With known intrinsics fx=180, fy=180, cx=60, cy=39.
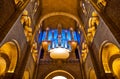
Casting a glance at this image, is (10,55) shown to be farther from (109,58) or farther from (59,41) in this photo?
(109,58)

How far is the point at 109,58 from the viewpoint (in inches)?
470

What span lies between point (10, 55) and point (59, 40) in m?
5.69

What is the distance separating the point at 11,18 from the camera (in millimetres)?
9258

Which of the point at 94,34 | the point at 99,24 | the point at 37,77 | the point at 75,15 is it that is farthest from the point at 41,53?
the point at 99,24

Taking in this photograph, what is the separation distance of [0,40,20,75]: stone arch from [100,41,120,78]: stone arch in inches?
207

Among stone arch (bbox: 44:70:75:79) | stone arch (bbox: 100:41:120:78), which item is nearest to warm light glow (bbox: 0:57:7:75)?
stone arch (bbox: 44:70:75:79)

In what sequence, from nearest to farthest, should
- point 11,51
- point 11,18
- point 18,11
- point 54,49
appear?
point 11,18 → point 18,11 → point 11,51 → point 54,49

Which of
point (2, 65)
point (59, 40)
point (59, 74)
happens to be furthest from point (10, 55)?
point (59, 74)

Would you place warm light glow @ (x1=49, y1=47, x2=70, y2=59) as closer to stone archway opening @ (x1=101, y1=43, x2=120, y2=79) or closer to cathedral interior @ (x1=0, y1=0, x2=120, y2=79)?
cathedral interior @ (x1=0, y1=0, x2=120, y2=79)

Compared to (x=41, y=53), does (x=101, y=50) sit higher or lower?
lower

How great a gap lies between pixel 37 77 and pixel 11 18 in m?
7.95

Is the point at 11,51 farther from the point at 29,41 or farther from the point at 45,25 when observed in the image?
the point at 45,25

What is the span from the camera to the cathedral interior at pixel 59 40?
30.3 feet

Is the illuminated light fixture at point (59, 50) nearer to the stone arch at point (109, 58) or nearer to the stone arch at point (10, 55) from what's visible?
the stone arch at point (109, 58)
